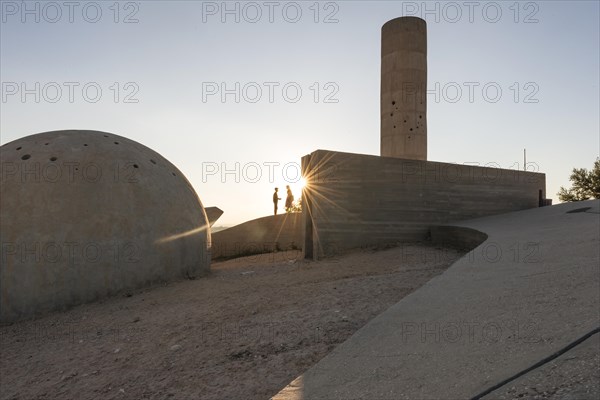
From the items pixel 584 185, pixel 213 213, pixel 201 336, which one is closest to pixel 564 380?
pixel 201 336

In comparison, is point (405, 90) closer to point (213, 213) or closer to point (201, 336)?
point (213, 213)

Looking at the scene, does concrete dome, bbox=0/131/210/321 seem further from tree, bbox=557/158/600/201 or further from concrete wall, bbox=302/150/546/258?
tree, bbox=557/158/600/201

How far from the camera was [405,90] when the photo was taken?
52.6 ft

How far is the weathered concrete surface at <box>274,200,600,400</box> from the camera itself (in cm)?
269

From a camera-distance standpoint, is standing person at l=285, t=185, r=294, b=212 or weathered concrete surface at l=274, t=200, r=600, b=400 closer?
weathered concrete surface at l=274, t=200, r=600, b=400

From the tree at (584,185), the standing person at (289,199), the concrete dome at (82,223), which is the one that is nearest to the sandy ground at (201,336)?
the concrete dome at (82,223)

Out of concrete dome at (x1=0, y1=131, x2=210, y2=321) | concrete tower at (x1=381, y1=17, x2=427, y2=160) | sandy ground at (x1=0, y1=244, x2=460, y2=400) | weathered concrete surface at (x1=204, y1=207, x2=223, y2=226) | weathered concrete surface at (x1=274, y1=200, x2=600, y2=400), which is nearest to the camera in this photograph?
weathered concrete surface at (x1=274, y1=200, x2=600, y2=400)

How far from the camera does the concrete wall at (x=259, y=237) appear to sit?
1936 centimetres

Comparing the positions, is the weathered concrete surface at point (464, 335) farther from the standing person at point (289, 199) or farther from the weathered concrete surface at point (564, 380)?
the standing person at point (289, 199)

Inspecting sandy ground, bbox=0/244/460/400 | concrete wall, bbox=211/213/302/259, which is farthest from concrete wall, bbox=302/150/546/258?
concrete wall, bbox=211/213/302/259

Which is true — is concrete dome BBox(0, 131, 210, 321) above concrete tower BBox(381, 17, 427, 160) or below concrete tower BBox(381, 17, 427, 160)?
below

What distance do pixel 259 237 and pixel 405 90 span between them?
982 cm

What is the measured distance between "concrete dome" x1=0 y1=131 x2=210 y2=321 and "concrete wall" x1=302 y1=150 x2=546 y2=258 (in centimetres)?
397

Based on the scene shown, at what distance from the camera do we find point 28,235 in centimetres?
885
